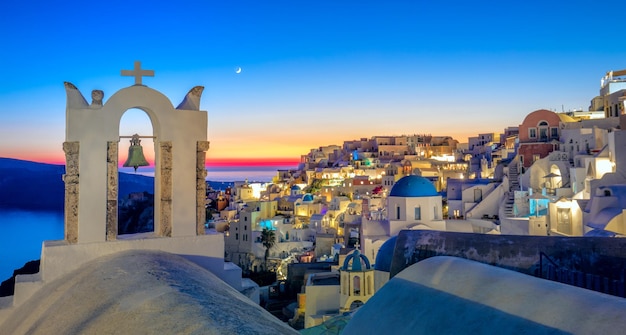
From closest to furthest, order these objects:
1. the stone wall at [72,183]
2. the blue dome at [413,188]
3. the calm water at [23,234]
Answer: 1. the stone wall at [72,183]
2. the blue dome at [413,188]
3. the calm water at [23,234]

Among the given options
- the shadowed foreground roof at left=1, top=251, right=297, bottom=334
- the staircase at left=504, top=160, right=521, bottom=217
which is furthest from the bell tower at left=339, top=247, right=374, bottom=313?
the shadowed foreground roof at left=1, top=251, right=297, bottom=334

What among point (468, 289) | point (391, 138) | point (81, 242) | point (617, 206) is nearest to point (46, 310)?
point (81, 242)

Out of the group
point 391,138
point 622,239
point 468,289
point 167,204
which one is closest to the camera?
point 468,289

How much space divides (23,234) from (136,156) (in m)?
92.4

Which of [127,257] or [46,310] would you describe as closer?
[46,310]

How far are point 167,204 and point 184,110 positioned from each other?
3.58 ft

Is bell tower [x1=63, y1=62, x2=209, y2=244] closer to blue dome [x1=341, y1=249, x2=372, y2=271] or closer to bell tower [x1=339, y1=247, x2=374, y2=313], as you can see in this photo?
bell tower [x1=339, y1=247, x2=374, y2=313]

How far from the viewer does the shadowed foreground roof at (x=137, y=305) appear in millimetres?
2922

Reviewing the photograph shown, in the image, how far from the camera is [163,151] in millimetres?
5535

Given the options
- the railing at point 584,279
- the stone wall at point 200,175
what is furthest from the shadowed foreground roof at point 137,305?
the railing at point 584,279

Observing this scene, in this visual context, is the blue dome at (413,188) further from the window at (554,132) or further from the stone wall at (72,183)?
the stone wall at (72,183)

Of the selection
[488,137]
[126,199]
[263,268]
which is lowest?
[263,268]

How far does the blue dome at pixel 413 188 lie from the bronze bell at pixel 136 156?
16.3 m

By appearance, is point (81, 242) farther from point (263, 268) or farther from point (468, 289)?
point (263, 268)
